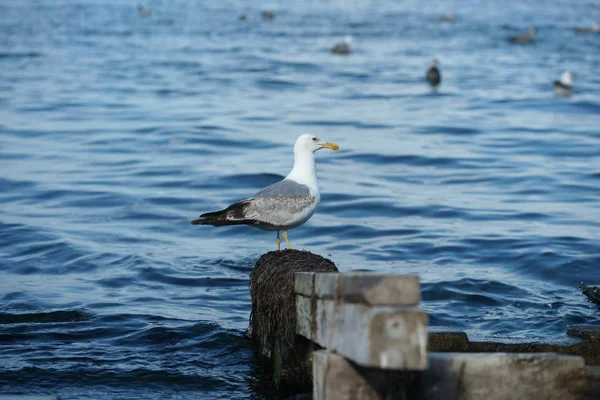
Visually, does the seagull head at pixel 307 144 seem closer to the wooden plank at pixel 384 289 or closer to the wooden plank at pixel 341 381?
the wooden plank at pixel 341 381

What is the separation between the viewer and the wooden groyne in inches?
174

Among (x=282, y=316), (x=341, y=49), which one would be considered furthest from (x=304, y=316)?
(x=341, y=49)

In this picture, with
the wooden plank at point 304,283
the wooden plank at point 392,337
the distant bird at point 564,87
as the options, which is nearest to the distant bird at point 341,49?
the distant bird at point 564,87

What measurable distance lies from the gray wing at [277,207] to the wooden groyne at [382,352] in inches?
34.7

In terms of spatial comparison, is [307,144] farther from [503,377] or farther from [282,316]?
[503,377]

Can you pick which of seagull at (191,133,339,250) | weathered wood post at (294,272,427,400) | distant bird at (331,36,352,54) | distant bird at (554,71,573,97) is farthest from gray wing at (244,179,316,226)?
distant bird at (331,36,352,54)

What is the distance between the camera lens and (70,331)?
850 centimetres

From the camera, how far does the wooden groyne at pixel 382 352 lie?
4426 millimetres

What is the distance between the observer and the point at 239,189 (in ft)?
51.2

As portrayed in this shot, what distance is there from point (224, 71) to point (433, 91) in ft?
22.2

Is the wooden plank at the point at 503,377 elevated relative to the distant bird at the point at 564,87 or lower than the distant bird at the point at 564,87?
elevated

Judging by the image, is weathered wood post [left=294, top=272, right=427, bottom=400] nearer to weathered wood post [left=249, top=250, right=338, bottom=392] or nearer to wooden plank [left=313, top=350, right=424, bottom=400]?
wooden plank [left=313, top=350, right=424, bottom=400]

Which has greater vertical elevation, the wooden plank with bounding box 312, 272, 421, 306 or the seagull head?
the seagull head

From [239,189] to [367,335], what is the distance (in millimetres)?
11229
